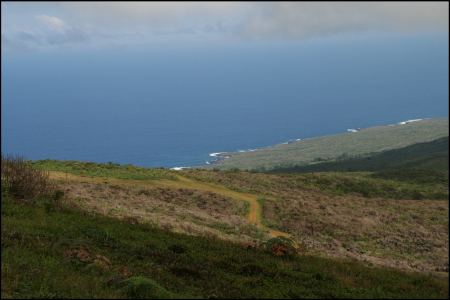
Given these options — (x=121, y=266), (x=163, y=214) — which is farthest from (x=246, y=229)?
(x=121, y=266)

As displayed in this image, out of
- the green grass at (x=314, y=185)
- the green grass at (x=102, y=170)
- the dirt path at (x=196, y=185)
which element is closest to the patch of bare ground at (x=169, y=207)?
the dirt path at (x=196, y=185)

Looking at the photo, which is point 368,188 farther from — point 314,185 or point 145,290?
point 145,290

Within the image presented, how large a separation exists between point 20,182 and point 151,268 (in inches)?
478

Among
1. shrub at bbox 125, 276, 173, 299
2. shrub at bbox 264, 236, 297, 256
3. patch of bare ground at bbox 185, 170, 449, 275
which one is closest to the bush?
shrub at bbox 264, 236, 297, 256

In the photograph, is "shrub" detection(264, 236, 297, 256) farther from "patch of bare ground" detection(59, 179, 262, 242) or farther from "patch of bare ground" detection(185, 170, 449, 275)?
"patch of bare ground" detection(185, 170, 449, 275)

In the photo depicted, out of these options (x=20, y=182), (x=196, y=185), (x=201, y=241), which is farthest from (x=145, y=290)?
(x=196, y=185)

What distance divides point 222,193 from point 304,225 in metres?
10.6

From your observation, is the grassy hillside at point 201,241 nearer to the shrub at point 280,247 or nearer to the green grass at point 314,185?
the shrub at point 280,247

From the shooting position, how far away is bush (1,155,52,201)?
24.5 meters

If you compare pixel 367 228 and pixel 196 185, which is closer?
pixel 367 228

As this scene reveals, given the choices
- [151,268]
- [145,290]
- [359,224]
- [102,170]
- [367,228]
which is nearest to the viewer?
[145,290]

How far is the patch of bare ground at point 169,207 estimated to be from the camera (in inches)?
1128

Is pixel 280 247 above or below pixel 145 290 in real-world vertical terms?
below

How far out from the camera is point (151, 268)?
16.2 m
